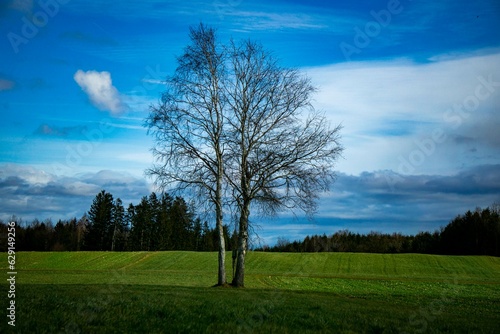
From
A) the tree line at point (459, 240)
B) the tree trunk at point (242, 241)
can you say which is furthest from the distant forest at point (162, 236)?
the tree trunk at point (242, 241)

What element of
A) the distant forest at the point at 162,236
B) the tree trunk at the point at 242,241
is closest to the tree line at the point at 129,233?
the distant forest at the point at 162,236

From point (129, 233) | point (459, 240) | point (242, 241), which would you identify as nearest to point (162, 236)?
point (129, 233)

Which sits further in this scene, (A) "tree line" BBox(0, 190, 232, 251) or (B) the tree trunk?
(A) "tree line" BBox(0, 190, 232, 251)

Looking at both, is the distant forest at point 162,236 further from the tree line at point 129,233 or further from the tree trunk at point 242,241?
the tree trunk at point 242,241

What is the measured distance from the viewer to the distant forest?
102 metres

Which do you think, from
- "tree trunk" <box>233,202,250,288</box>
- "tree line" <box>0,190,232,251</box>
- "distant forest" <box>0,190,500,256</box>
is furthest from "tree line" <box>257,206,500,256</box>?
"tree trunk" <box>233,202,250,288</box>

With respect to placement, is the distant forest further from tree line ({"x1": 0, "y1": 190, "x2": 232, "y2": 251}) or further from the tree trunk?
the tree trunk

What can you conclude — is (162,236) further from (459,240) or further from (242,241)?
(242,241)

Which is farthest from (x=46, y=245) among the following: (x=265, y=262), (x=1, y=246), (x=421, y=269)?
(x=421, y=269)

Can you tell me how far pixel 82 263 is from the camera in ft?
242

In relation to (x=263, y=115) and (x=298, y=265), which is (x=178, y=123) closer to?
(x=263, y=115)

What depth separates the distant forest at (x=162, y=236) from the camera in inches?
4023

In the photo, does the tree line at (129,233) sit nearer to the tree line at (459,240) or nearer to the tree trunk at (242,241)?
the tree line at (459,240)

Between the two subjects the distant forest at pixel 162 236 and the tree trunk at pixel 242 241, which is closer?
the tree trunk at pixel 242 241
